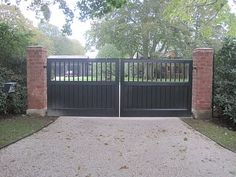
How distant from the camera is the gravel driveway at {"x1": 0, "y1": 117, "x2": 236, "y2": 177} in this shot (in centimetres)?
636

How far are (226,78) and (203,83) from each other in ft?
2.25

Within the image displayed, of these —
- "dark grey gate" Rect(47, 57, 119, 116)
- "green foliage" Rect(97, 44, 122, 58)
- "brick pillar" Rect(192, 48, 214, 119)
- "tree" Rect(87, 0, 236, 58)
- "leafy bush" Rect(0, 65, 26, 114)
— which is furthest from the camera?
"green foliage" Rect(97, 44, 122, 58)

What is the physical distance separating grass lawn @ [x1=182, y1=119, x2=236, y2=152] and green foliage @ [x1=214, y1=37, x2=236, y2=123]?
1.71 ft

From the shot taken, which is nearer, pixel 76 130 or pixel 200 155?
pixel 200 155

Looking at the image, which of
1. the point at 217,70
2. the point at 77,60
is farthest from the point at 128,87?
the point at 217,70

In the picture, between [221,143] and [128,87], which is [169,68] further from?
[221,143]

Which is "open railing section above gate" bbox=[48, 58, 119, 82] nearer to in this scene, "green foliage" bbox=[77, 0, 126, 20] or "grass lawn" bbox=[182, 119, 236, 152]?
"green foliage" bbox=[77, 0, 126, 20]

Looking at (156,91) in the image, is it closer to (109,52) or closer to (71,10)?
(71,10)

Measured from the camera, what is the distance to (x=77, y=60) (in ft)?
41.7

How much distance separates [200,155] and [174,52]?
34.3 metres

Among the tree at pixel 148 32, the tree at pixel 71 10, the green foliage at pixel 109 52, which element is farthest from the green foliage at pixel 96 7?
the green foliage at pixel 109 52

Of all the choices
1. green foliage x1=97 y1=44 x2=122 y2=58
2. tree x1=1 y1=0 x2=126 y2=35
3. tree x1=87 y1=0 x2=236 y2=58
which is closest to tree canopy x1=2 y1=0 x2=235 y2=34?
tree x1=1 y1=0 x2=126 y2=35

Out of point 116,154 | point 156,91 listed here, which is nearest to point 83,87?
point 156,91

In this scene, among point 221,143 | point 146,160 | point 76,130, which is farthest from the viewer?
point 76,130
